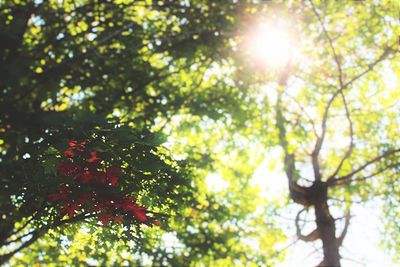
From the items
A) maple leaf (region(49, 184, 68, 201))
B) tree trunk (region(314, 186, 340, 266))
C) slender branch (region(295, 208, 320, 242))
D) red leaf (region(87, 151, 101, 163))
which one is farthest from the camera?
slender branch (region(295, 208, 320, 242))

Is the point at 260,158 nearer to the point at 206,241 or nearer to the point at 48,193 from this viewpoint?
the point at 206,241

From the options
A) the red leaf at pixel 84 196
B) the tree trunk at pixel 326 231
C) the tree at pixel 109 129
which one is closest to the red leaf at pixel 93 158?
the tree at pixel 109 129

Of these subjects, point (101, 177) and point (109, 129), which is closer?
point (109, 129)

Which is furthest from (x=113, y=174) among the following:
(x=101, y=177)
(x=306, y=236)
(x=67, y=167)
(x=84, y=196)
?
(x=306, y=236)

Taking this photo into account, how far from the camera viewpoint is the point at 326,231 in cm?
992

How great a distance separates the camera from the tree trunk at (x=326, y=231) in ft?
31.0

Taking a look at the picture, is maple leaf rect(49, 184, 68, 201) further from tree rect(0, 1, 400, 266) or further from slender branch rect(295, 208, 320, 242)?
slender branch rect(295, 208, 320, 242)

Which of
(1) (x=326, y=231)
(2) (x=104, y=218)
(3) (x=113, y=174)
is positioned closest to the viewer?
(3) (x=113, y=174)

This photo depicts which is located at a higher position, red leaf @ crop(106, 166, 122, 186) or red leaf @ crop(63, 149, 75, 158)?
red leaf @ crop(63, 149, 75, 158)

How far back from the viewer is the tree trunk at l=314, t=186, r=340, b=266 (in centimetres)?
945

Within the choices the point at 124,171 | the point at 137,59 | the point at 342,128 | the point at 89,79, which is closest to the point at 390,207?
the point at 342,128

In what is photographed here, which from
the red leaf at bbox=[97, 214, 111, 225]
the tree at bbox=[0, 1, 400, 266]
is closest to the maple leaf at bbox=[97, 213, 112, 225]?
the red leaf at bbox=[97, 214, 111, 225]

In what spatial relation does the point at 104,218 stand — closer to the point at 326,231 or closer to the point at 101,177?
the point at 101,177

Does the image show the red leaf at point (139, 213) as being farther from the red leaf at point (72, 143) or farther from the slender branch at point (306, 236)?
the slender branch at point (306, 236)
